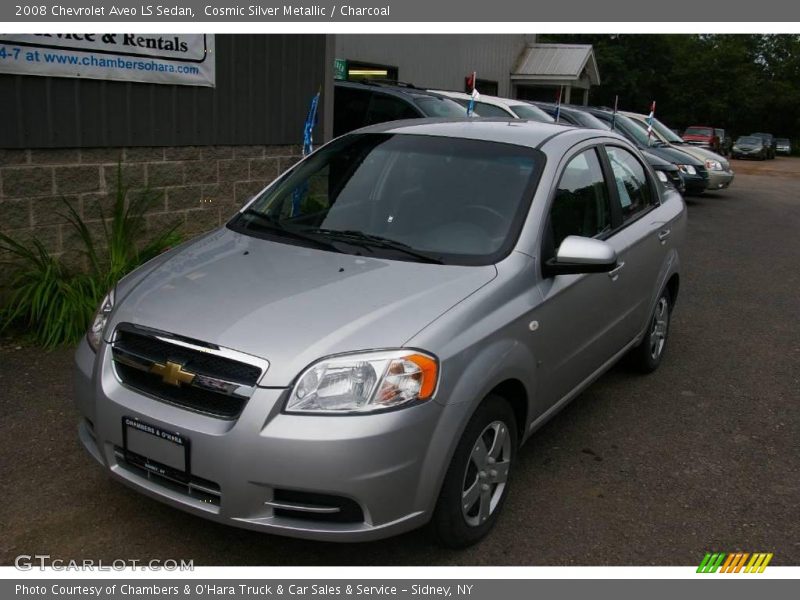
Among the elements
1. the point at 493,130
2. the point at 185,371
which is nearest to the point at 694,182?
the point at 493,130

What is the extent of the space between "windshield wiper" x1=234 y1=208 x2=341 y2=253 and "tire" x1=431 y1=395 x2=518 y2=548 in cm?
111

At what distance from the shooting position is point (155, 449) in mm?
3135

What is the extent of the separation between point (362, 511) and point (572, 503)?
4.44 feet

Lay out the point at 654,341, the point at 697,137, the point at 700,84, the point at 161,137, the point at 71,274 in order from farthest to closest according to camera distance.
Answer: the point at 700,84
the point at 697,137
the point at 161,137
the point at 71,274
the point at 654,341

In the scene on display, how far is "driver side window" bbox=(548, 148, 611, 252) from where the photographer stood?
4.16 meters

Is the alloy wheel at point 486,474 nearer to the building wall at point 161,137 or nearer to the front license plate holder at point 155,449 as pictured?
the front license plate holder at point 155,449

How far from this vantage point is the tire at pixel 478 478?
10.7ft

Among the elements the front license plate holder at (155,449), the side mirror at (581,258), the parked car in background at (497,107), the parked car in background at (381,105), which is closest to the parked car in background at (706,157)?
the parked car in background at (497,107)

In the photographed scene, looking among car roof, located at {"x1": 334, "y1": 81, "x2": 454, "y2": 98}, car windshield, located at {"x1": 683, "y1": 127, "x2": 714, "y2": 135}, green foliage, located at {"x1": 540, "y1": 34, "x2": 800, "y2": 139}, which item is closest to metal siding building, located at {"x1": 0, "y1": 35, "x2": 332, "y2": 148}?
car roof, located at {"x1": 334, "y1": 81, "x2": 454, "y2": 98}

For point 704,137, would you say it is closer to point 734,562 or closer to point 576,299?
point 576,299

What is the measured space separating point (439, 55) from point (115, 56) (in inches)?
697

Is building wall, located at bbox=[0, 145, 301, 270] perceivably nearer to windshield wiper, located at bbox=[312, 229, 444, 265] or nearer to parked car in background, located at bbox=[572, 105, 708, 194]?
windshield wiper, located at bbox=[312, 229, 444, 265]

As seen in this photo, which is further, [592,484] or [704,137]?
[704,137]

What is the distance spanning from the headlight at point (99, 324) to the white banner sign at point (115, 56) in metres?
2.98
